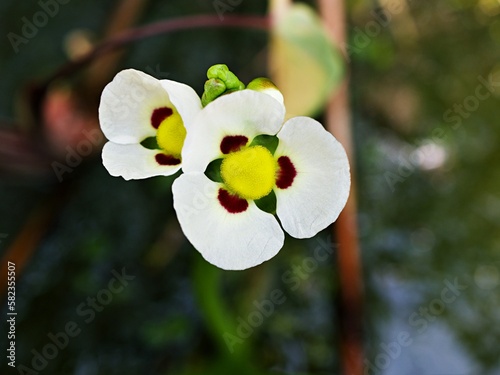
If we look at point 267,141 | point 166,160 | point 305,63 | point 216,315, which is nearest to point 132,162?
point 166,160

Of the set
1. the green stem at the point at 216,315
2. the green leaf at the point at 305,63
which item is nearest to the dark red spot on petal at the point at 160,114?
the green stem at the point at 216,315

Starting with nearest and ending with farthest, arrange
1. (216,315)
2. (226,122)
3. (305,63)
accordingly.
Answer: (226,122)
(216,315)
(305,63)

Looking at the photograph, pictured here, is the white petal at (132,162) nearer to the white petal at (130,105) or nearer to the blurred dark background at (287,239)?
the white petal at (130,105)

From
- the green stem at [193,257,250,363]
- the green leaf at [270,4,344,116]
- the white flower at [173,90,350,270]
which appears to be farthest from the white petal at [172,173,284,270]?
the green leaf at [270,4,344,116]

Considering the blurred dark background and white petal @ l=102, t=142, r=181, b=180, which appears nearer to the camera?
white petal @ l=102, t=142, r=181, b=180

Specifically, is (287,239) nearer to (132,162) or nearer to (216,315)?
(216,315)

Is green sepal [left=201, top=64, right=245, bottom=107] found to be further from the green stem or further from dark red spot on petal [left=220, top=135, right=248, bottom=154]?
the green stem

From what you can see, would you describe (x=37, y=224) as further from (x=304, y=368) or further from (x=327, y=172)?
(x=327, y=172)

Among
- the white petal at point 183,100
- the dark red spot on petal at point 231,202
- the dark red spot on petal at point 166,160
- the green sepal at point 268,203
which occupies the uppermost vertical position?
the white petal at point 183,100
